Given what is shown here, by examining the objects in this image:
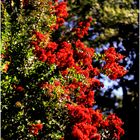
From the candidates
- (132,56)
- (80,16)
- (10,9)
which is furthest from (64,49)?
(132,56)

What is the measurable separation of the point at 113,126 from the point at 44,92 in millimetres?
1892

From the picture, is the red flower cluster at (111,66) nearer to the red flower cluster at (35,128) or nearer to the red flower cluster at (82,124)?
the red flower cluster at (82,124)

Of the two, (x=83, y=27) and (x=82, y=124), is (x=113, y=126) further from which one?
(x=83, y=27)

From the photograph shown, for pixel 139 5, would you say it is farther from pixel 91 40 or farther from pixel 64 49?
pixel 64 49

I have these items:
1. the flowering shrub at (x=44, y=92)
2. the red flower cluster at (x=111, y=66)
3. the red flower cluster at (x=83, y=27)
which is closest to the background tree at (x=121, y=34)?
the red flower cluster at (x=83, y=27)

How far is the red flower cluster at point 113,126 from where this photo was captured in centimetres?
851

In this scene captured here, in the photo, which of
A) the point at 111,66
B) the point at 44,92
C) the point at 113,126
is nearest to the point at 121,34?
the point at 111,66

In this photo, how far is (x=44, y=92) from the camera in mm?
7945

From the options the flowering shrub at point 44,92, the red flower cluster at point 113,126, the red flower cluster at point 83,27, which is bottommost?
the red flower cluster at point 113,126

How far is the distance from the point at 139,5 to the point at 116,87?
16.6ft

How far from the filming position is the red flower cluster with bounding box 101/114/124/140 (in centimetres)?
851

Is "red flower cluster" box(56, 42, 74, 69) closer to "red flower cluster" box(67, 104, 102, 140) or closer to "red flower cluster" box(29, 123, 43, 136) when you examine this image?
"red flower cluster" box(67, 104, 102, 140)

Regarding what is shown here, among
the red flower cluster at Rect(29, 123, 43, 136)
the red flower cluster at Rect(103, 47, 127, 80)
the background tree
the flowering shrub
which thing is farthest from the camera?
the background tree

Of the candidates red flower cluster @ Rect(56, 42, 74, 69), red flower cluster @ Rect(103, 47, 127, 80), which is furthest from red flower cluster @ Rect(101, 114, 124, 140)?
red flower cluster @ Rect(56, 42, 74, 69)
